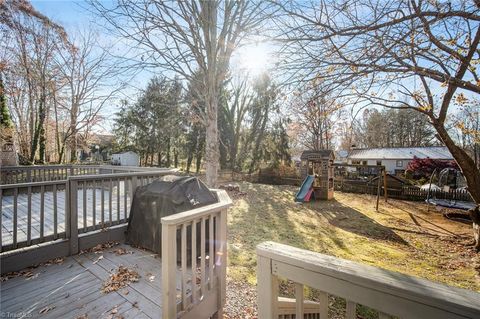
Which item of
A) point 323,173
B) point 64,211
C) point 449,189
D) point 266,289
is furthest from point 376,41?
point 449,189

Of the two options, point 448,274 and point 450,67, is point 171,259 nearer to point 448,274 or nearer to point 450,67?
point 450,67

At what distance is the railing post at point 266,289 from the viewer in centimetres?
Result: 123

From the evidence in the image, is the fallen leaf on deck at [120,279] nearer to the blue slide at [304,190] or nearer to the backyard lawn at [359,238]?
the backyard lawn at [359,238]

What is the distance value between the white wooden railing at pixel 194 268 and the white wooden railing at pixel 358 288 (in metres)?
0.85

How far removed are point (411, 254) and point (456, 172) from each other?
9.35 m

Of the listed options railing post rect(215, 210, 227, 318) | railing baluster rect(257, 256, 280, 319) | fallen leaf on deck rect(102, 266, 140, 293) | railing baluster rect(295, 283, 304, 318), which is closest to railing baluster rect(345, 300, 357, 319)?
railing baluster rect(295, 283, 304, 318)

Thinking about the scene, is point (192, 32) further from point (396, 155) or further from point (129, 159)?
point (396, 155)

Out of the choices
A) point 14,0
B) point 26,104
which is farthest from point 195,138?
point 14,0

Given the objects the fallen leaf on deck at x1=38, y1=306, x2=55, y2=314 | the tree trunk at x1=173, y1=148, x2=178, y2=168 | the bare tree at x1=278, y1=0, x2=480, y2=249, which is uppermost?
the bare tree at x1=278, y1=0, x2=480, y2=249

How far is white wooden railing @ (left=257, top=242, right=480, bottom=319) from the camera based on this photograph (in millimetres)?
788

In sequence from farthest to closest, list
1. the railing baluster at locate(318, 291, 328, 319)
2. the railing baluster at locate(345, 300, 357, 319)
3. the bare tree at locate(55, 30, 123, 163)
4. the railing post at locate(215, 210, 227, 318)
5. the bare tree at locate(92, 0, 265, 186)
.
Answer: the bare tree at locate(55, 30, 123, 163) → the bare tree at locate(92, 0, 265, 186) → the railing post at locate(215, 210, 227, 318) → the railing baluster at locate(318, 291, 328, 319) → the railing baluster at locate(345, 300, 357, 319)

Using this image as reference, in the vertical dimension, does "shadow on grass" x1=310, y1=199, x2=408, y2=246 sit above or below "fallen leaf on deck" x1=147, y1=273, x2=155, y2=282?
below

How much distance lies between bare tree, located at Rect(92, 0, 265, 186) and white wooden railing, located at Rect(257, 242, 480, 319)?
635 centimetres

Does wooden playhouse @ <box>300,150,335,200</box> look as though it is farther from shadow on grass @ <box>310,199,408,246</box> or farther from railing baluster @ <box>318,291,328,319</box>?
railing baluster @ <box>318,291,328,319</box>
